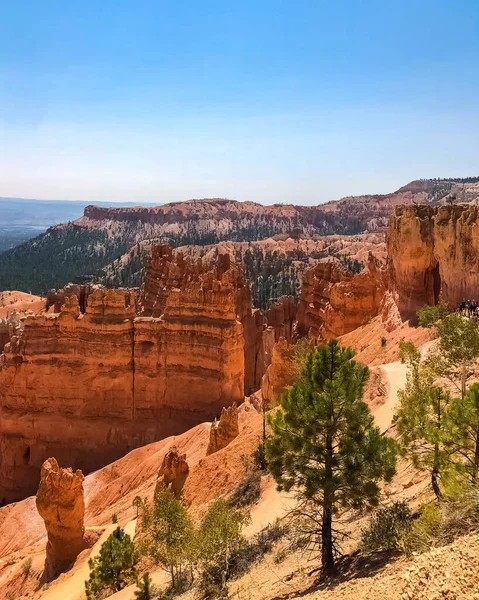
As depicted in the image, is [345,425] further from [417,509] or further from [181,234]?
[181,234]

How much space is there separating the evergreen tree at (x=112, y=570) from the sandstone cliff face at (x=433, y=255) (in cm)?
2024

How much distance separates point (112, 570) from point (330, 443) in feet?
35.4

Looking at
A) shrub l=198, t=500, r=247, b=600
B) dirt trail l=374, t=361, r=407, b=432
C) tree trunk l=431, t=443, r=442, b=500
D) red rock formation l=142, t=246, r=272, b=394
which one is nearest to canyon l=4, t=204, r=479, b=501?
dirt trail l=374, t=361, r=407, b=432

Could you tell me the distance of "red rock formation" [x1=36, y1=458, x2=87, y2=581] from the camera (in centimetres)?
2247

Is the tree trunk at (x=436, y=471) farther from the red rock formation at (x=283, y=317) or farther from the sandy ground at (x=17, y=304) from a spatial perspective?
the sandy ground at (x=17, y=304)

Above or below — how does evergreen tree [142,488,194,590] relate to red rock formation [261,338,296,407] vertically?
below

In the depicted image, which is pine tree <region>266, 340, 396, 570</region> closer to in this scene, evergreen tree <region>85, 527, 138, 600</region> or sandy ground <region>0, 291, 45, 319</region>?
evergreen tree <region>85, 527, 138, 600</region>

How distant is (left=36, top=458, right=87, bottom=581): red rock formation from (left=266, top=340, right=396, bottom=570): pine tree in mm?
14122

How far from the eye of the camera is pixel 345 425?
1132 centimetres

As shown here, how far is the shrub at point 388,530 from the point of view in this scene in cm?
1082

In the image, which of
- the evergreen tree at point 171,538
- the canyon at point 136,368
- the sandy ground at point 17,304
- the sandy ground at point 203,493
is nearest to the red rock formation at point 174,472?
the sandy ground at point 203,493

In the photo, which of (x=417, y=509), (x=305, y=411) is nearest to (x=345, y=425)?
(x=305, y=411)

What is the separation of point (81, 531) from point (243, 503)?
873 cm

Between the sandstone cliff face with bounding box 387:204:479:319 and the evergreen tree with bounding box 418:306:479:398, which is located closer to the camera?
the evergreen tree with bounding box 418:306:479:398
